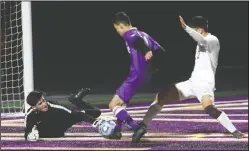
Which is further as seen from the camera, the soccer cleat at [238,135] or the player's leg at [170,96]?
the player's leg at [170,96]

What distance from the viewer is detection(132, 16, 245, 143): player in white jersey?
305 inches

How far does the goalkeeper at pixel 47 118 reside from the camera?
7926 millimetres

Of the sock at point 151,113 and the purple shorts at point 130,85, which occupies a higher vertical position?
the purple shorts at point 130,85

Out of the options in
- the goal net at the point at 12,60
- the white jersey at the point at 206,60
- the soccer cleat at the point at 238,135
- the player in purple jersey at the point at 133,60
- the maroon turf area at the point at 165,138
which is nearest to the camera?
the maroon turf area at the point at 165,138

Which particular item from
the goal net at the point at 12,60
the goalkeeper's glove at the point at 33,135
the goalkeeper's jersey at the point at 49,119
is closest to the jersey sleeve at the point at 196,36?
the goalkeeper's jersey at the point at 49,119

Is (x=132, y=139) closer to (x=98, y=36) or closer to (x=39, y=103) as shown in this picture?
(x=39, y=103)

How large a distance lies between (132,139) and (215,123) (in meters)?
2.26

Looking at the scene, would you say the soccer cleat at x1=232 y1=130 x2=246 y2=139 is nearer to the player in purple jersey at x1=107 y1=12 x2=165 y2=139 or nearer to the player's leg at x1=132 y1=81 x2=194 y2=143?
the player's leg at x1=132 y1=81 x2=194 y2=143

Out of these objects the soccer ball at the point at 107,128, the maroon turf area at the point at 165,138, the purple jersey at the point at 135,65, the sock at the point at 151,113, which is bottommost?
the maroon turf area at the point at 165,138

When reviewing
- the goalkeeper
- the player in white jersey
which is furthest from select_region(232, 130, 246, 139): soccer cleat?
the goalkeeper

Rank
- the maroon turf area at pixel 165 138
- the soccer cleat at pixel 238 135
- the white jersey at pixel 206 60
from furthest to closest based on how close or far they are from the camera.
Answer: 1. the white jersey at pixel 206 60
2. the soccer cleat at pixel 238 135
3. the maroon turf area at pixel 165 138

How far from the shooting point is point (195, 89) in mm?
7852

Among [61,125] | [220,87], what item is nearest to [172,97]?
[61,125]

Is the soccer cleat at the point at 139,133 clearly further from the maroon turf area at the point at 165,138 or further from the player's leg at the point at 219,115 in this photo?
the player's leg at the point at 219,115
